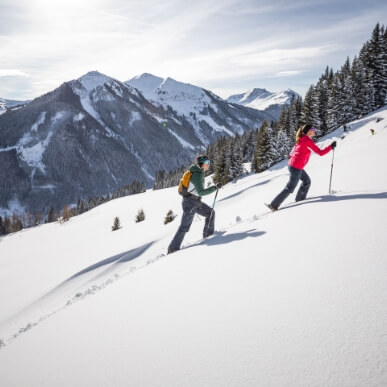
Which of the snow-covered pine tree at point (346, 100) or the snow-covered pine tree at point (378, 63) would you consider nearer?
the snow-covered pine tree at point (378, 63)

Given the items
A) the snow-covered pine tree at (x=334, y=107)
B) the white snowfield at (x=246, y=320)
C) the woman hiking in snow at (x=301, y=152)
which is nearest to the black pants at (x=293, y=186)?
the woman hiking in snow at (x=301, y=152)

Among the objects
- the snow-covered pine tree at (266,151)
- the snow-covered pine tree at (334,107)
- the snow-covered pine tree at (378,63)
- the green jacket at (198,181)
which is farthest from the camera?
the snow-covered pine tree at (266,151)

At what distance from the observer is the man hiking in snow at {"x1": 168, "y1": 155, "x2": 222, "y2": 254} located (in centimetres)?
715

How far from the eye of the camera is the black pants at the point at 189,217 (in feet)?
25.0

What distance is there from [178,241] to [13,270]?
13618 millimetres

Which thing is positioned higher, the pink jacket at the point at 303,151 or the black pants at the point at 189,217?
the pink jacket at the point at 303,151

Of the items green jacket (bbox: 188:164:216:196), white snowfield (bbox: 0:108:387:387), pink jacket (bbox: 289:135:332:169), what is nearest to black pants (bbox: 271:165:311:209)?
pink jacket (bbox: 289:135:332:169)

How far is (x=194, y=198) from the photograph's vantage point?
7570 millimetres

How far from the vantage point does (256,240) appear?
5.17m

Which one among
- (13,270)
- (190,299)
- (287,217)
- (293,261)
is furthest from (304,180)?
(13,270)

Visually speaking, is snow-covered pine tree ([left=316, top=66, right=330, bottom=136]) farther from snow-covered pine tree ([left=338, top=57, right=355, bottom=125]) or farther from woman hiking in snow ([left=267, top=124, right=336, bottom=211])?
woman hiking in snow ([left=267, top=124, right=336, bottom=211])

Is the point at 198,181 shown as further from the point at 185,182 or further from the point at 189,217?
the point at 189,217

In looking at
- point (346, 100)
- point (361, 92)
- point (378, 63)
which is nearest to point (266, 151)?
point (346, 100)

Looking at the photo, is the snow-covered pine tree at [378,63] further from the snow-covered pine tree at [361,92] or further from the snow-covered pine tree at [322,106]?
the snow-covered pine tree at [322,106]
